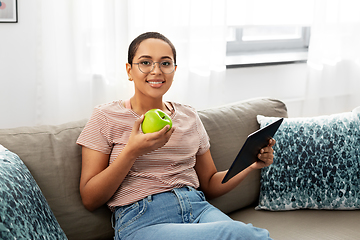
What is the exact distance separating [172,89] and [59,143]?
0.84 m

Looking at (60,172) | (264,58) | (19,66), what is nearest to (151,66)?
(60,172)

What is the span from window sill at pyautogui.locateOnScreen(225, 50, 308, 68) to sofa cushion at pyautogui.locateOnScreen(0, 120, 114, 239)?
137 cm

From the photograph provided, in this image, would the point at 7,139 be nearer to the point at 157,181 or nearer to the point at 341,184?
the point at 157,181

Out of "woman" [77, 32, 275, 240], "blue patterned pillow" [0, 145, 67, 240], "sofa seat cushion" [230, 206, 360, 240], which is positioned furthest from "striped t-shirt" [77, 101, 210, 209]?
"sofa seat cushion" [230, 206, 360, 240]

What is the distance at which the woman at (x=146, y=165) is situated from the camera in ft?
4.05

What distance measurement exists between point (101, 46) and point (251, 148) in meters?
0.96

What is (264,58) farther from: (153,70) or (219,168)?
(153,70)

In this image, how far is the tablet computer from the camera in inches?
49.8

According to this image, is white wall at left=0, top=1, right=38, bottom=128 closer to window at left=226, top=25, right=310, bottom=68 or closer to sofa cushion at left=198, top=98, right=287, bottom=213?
sofa cushion at left=198, top=98, right=287, bottom=213

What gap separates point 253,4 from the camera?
243 cm

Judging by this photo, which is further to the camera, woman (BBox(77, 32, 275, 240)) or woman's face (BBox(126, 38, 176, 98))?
woman's face (BBox(126, 38, 176, 98))

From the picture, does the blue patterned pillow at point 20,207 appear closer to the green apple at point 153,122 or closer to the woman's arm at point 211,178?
the green apple at point 153,122

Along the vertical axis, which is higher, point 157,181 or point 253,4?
point 253,4

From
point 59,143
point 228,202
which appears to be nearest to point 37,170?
point 59,143
